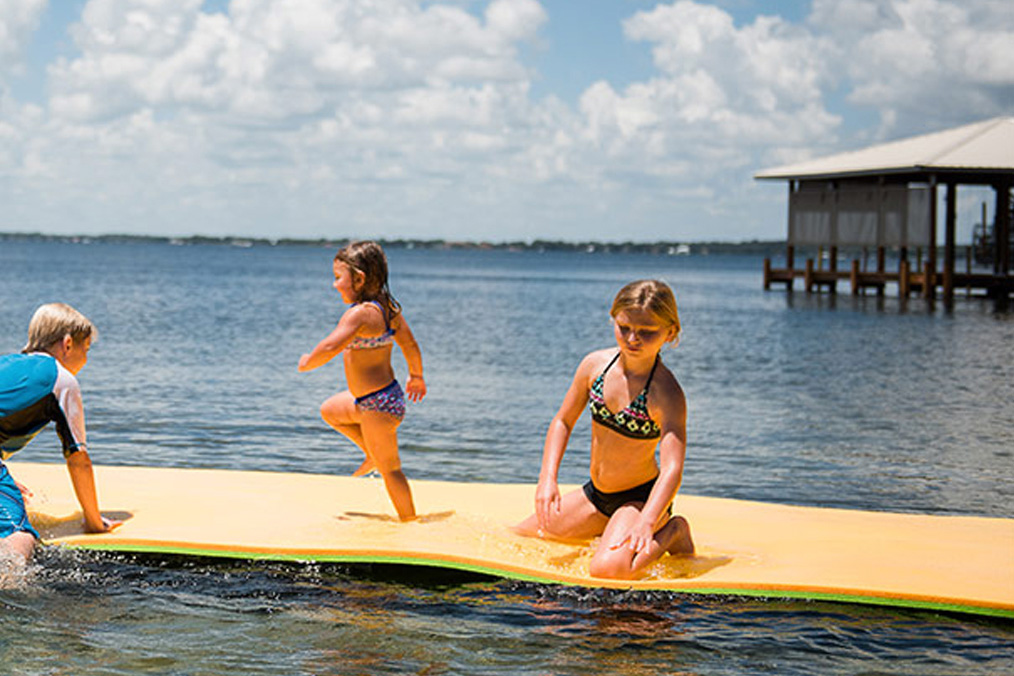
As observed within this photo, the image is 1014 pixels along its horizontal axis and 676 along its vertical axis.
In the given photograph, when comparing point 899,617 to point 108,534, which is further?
point 108,534

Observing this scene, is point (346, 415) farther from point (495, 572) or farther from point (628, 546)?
point (628, 546)

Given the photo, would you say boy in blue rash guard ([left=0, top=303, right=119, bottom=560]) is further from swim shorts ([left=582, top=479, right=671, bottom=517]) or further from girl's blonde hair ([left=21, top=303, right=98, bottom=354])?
swim shorts ([left=582, top=479, right=671, bottom=517])

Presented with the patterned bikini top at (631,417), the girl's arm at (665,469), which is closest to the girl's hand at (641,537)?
the girl's arm at (665,469)

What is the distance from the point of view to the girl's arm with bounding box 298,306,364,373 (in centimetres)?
636

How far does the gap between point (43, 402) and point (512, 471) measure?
245 inches

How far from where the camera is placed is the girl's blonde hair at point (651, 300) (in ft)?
19.5

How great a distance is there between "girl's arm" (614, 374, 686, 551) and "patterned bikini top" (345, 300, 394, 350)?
1.63 m

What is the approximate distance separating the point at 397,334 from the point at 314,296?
62505 mm

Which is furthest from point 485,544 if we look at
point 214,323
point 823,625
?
point 214,323

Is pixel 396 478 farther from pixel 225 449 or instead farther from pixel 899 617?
pixel 225 449

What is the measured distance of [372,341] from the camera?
6.76 meters

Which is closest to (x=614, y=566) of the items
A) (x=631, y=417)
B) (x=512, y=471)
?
(x=631, y=417)

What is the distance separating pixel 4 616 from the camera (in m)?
5.91

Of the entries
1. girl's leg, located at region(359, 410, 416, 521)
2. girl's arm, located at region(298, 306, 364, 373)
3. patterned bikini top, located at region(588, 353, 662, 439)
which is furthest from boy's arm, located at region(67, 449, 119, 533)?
patterned bikini top, located at region(588, 353, 662, 439)
